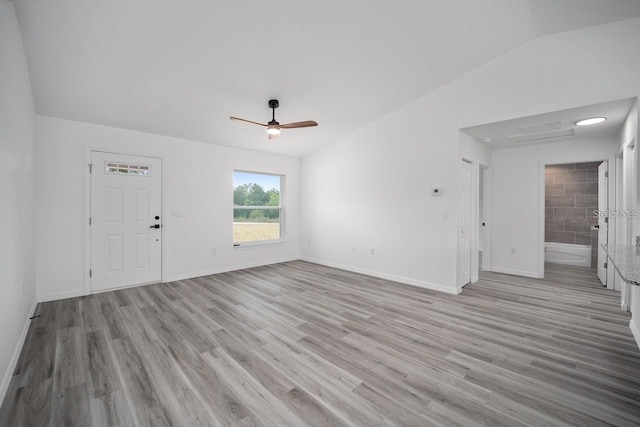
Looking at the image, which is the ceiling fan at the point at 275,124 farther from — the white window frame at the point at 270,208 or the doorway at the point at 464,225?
the doorway at the point at 464,225

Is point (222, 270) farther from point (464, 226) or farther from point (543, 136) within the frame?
point (543, 136)

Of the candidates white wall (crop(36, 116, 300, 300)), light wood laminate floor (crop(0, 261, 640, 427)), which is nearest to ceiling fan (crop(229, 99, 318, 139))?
white wall (crop(36, 116, 300, 300))

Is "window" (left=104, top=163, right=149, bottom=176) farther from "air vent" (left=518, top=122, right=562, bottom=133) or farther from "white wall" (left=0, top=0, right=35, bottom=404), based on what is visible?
"air vent" (left=518, top=122, right=562, bottom=133)

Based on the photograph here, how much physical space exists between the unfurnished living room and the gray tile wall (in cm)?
57

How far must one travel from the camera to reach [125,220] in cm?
429

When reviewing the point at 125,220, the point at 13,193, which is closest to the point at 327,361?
the point at 13,193

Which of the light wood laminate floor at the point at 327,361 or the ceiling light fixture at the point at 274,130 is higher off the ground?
the ceiling light fixture at the point at 274,130

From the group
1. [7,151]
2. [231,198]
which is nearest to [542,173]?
[231,198]

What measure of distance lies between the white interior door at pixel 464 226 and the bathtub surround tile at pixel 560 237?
3.76m

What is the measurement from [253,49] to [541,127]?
4.04m

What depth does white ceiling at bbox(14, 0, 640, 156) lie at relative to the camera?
7.88 feet

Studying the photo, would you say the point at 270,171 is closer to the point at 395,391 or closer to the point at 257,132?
the point at 257,132

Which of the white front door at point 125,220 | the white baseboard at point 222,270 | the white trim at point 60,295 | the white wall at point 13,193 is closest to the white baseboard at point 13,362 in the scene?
the white wall at point 13,193

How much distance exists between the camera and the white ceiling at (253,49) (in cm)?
240
